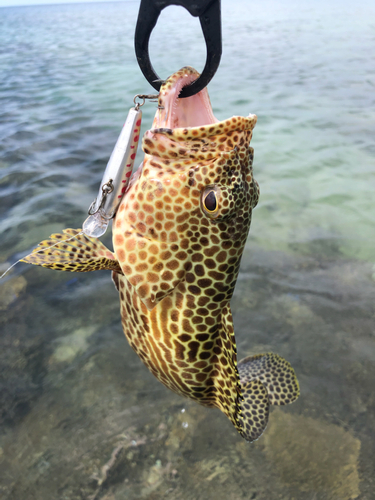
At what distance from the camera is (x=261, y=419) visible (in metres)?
3.36

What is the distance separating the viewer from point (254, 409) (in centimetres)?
344

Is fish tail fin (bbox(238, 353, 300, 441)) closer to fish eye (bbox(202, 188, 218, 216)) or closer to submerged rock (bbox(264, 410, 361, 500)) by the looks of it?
submerged rock (bbox(264, 410, 361, 500))

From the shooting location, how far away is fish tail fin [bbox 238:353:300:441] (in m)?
3.33

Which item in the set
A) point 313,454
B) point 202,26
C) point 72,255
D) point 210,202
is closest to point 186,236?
point 210,202

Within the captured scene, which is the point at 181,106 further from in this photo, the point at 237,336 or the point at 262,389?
the point at 237,336

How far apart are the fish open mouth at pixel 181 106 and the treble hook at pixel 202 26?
0.09m

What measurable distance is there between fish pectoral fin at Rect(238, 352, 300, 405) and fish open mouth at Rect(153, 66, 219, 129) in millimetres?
2494

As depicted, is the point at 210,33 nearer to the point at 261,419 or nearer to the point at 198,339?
the point at 198,339

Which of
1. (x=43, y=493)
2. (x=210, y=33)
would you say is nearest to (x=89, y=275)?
(x=43, y=493)

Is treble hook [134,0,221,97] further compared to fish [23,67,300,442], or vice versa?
fish [23,67,300,442]

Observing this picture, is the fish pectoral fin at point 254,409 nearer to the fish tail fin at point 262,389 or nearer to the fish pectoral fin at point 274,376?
the fish tail fin at point 262,389

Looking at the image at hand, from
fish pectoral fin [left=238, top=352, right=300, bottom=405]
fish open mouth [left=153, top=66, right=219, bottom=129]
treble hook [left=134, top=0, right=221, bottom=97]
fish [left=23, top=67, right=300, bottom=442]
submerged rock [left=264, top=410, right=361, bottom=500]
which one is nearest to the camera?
treble hook [left=134, top=0, right=221, bottom=97]

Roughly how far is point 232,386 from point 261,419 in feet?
3.88

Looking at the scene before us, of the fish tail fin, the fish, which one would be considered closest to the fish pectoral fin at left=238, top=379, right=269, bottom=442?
the fish tail fin
